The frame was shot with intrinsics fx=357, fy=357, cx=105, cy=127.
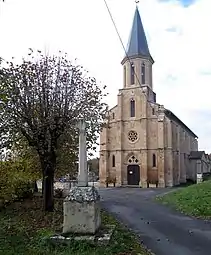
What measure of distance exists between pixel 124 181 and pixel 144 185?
322 cm

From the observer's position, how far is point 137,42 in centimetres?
5291

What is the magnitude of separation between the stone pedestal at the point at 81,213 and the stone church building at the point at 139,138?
36.6 metres

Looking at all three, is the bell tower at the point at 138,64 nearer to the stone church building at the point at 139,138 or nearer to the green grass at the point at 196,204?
the stone church building at the point at 139,138

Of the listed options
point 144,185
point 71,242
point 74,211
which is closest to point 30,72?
point 74,211

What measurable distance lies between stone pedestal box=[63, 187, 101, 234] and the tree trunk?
18.3ft

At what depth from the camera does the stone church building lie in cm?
4653

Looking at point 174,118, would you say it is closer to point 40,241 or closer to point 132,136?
point 132,136

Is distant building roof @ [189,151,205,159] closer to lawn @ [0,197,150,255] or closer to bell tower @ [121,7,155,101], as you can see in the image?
bell tower @ [121,7,155,101]

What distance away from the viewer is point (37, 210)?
1622 centimetres

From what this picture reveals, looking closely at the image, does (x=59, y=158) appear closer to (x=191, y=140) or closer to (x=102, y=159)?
(x=102, y=159)

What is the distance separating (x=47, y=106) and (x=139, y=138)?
33.5 metres

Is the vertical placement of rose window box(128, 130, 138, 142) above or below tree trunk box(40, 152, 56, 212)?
above

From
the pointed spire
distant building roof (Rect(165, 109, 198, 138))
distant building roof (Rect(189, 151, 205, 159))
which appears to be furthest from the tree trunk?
distant building roof (Rect(189, 151, 205, 159))

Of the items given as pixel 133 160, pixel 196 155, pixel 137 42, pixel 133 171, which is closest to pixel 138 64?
pixel 137 42
